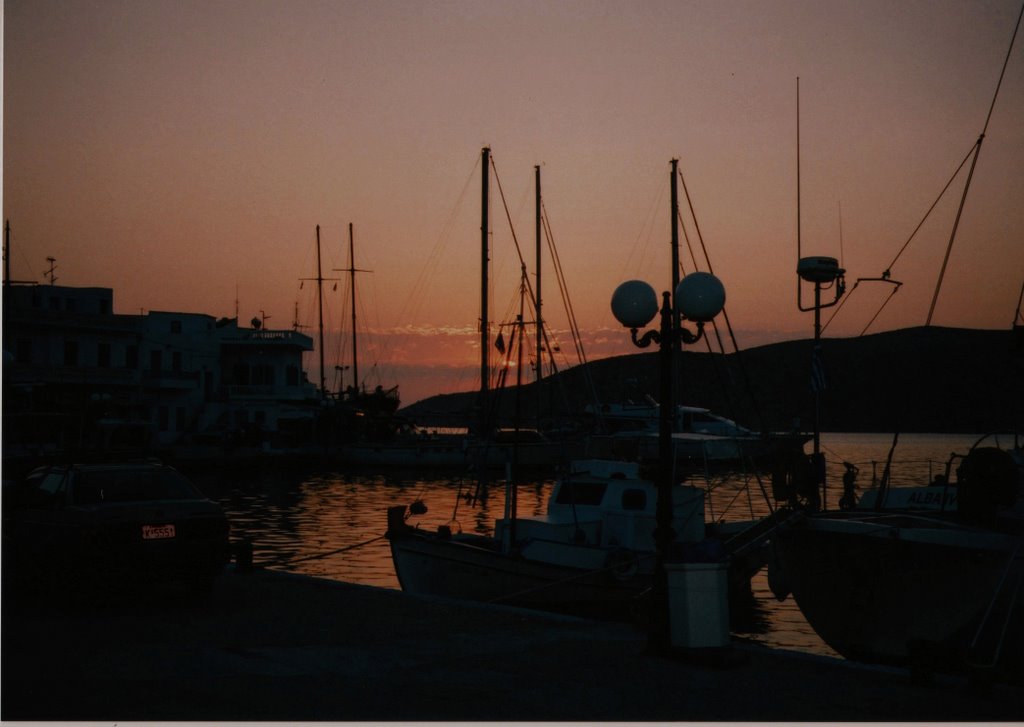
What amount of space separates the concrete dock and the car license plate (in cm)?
91

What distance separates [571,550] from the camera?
65.3ft

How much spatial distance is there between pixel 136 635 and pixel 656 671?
5458 millimetres

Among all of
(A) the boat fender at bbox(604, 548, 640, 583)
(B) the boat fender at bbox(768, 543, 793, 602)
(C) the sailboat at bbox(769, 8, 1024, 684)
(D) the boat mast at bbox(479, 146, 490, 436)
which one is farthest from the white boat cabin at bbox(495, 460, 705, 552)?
(D) the boat mast at bbox(479, 146, 490, 436)

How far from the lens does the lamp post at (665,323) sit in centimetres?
1162

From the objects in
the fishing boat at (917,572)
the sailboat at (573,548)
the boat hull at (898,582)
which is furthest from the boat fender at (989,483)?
the sailboat at (573,548)

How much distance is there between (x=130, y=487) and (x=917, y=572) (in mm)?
10035

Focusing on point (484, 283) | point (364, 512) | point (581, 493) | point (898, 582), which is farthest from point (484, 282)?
point (898, 582)

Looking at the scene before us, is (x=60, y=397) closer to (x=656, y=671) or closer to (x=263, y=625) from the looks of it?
(x=263, y=625)

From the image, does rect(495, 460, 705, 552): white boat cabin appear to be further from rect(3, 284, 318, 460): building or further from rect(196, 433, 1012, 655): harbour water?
rect(3, 284, 318, 460): building

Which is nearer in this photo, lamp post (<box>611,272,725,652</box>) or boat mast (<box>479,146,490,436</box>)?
lamp post (<box>611,272,725,652</box>)

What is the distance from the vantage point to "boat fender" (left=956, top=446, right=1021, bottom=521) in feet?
47.8

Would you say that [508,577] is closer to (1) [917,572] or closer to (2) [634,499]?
(2) [634,499]

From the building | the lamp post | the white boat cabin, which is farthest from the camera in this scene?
the building

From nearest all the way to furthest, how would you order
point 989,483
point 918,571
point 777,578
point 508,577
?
point 918,571, point 989,483, point 777,578, point 508,577
